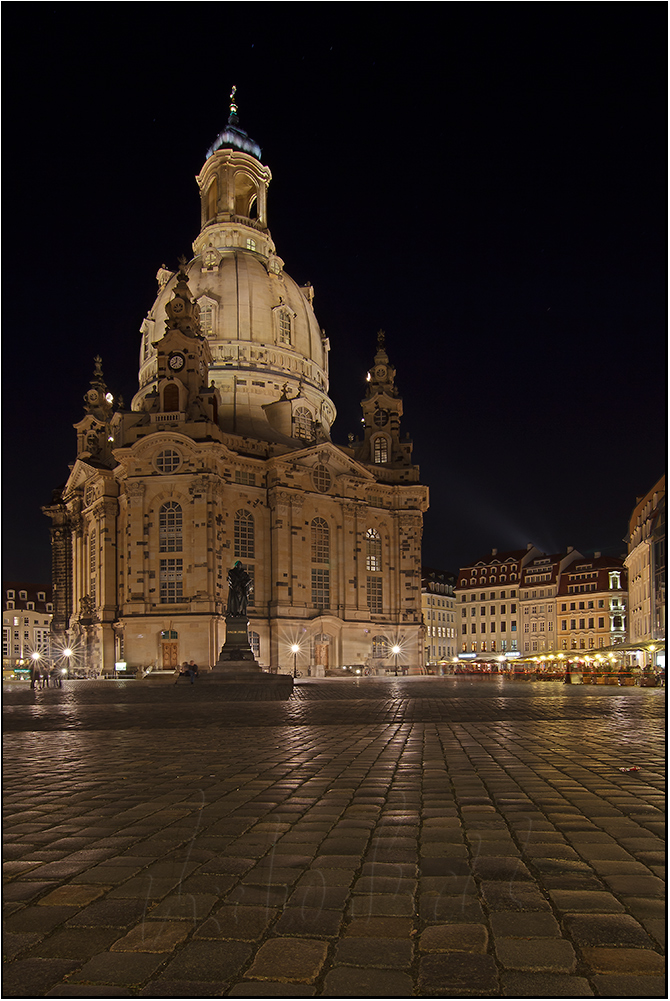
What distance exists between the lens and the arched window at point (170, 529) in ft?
202

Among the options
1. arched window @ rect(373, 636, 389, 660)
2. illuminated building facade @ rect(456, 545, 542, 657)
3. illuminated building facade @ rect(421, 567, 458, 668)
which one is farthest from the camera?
illuminated building facade @ rect(421, 567, 458, 668)

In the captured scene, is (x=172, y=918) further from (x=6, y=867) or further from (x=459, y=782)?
(x=459, y=782)

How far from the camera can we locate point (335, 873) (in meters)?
5.37

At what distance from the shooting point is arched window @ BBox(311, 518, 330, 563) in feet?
228

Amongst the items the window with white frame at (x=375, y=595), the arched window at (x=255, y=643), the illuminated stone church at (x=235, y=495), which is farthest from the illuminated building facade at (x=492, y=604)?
the arched window at (x=255, y=643)

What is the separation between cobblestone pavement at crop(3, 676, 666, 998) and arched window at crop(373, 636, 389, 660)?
62011 millimetres

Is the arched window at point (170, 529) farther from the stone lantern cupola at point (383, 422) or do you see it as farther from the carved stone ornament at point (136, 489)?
the stone lantern cupola at point (383, 422)

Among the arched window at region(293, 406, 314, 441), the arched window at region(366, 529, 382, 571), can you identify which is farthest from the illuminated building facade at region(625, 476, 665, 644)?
the arched window at region(293, 406, 314, 441)

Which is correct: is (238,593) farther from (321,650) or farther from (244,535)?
(321,650)

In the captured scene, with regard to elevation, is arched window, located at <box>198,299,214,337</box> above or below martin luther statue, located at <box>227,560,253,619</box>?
above

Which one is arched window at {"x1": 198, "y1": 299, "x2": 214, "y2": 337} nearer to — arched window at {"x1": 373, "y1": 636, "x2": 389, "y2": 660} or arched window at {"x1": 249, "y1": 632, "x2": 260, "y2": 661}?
arched window at {"x1": 249, "y1": 632, "x2": 260, "y2": 661}

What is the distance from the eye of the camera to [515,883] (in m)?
5.11

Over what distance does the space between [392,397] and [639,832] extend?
76321 mm

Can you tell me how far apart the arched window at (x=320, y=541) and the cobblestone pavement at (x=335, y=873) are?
5716 cm
